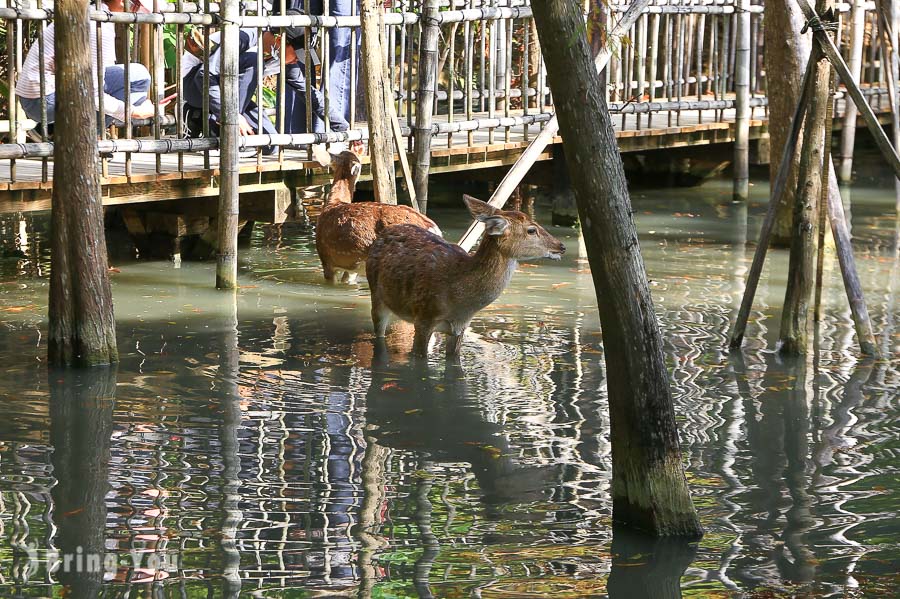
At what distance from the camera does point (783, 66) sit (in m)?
12.4

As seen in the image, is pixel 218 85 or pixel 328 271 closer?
pixel 328 271

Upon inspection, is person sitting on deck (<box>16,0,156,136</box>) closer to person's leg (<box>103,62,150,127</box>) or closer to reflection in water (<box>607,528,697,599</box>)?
person's leg (<box>103,62,150,127</box>)

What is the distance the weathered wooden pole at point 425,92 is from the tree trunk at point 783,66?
10.3 feet

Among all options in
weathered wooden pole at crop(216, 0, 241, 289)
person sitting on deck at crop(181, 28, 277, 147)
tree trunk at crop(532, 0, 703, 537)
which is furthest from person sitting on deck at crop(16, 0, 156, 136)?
tree trunk at crop(532, 0, 703, 537)

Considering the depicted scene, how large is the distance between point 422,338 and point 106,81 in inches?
169

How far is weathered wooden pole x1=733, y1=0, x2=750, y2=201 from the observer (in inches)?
630

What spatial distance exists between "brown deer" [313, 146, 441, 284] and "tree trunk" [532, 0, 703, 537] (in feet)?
16.2

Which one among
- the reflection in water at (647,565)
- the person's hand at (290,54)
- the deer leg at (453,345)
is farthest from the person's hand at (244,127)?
the reflection in water at (647,565)

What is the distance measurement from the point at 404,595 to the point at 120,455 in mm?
2331

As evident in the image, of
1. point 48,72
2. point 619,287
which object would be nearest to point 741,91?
point 48,72

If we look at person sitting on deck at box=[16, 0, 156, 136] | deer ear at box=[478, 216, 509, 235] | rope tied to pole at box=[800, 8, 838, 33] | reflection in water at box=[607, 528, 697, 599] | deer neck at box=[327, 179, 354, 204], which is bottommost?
reflection in water at box=[607, 528, 697, 599]

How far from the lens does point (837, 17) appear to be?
8.90 metres

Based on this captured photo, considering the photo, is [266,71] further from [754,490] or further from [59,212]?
[754,490]

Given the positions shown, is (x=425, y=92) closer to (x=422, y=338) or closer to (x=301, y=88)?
(x=301, y=88)
